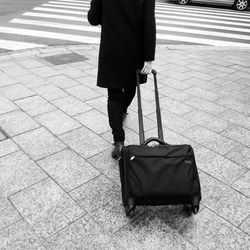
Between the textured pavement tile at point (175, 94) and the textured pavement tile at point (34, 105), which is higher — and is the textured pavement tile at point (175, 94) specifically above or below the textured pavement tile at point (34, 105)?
below

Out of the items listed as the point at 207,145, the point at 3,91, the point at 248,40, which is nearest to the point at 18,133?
the point at 3,91

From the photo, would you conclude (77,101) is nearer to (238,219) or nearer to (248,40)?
(238,219)

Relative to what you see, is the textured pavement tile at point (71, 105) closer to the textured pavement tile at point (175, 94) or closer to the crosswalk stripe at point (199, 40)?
the textured pavement tile at point (175, 94)

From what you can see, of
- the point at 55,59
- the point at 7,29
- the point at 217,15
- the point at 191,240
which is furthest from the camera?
the point at 217,15

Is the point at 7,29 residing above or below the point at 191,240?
above

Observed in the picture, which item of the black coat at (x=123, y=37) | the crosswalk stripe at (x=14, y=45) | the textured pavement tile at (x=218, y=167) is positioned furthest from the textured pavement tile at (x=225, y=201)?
the crosswalk stripe at (x=14, y=45)

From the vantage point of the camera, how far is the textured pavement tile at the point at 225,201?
2.64 meters

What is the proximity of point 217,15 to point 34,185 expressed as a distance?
1202cm

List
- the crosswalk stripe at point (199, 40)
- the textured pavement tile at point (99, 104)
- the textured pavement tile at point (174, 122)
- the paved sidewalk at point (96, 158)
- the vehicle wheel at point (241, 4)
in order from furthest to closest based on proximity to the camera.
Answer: the vehicle wheel at point (241, 4), the crosswalk stripe at point (199, 40), the textured pavement tile at point (99, 104), the textured pavement tile at point (174, 122), the paved sidewalk at point (96, 158)

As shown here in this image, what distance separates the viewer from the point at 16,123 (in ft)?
12.8

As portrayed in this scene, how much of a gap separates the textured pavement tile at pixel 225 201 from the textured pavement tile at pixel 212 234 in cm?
10

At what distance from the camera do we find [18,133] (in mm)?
3699

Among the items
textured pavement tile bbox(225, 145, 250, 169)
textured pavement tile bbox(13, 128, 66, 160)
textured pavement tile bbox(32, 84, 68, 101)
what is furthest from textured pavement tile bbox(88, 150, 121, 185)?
textured pavement tile bbox(32, 84, 68, 101)

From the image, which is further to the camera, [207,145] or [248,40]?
[248,40]
